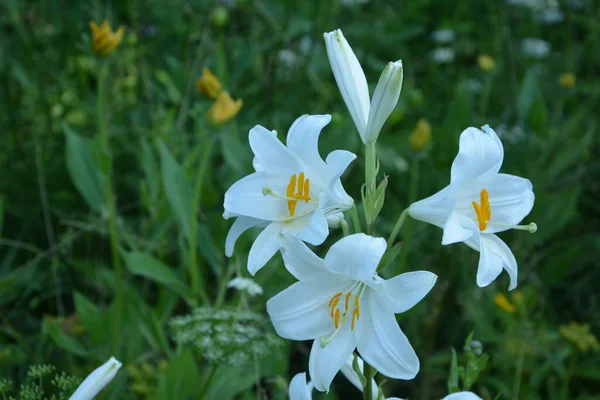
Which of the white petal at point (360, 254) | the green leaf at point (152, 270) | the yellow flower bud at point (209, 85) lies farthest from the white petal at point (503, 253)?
the yellow flower bud at point (209, 85)

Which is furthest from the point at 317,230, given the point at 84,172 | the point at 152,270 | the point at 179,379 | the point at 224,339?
the point at 84,172

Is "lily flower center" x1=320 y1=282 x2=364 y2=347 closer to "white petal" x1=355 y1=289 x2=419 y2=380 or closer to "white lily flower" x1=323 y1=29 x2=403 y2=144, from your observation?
"white petal" x1=355 y1=289 x2=419 y2=380

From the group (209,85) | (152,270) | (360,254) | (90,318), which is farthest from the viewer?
(209,85)

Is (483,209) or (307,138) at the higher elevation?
(307,138)

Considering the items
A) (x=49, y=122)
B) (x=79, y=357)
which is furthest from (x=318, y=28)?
(x=79, y=357)

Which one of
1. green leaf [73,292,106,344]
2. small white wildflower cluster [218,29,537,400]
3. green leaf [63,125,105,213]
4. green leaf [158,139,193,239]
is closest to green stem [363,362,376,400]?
small white wildflower cluster [218,29,537,400]

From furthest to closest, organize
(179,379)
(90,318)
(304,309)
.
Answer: (90,318), (179,379), (304,309)

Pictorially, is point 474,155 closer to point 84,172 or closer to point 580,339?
point 580,339
